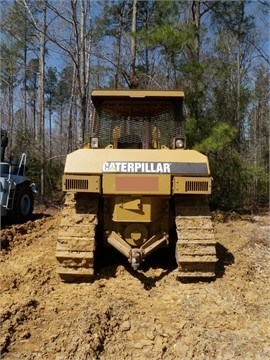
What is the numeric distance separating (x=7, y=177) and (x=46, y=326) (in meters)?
5.64

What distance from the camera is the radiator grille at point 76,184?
5.00m

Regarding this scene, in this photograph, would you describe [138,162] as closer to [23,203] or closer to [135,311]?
[135,311]

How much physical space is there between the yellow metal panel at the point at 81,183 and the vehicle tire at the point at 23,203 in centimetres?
486

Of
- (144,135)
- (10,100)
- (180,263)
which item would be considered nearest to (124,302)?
(180,263)

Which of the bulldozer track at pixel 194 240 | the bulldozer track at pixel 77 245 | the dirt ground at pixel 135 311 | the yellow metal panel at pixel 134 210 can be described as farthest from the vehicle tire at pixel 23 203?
the bulldozer track at pixel 194 240

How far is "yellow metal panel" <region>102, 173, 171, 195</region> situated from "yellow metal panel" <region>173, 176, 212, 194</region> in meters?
0.09

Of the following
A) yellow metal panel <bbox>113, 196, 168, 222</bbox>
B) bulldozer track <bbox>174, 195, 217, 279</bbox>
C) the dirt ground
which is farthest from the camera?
yellow metal panel <bbox>113, 196, 168, 222</bbox>

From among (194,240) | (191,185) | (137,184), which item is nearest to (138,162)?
(137,184)

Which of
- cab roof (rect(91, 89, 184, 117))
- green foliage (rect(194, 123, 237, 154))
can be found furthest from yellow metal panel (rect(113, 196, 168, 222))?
green foliage (rect(194, 123, 237, 154))

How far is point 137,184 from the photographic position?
493cm

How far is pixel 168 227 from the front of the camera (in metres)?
5.41

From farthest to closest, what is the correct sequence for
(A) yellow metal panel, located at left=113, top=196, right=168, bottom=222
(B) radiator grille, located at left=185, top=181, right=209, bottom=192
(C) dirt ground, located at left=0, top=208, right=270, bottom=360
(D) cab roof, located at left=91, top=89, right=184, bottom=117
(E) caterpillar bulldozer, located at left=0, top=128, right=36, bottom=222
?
1. (E) caterpillar bulldozer, located at left=0, top=128, right=36, bottom=222
2. (D) cab roof, located at left=91, top=89, right=184, bottom=117
3. (A) yellow metal panel, located at left=113, top=196, right=168, bottom=222
4. (B) radiator grille, located at left=185, top=181, right=209, bottom=192
5. (C) dirt ground, located at left=0, top=208, right=270, bottom=360

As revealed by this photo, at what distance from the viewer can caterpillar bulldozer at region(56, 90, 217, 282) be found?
4918 millimetres

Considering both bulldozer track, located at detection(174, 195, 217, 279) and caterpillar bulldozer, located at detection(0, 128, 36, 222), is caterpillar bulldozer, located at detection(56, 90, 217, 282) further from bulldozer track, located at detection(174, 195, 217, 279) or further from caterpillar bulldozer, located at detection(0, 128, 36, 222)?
caterpillar bulldozer, located at detection(0, 128, 36, 222)
